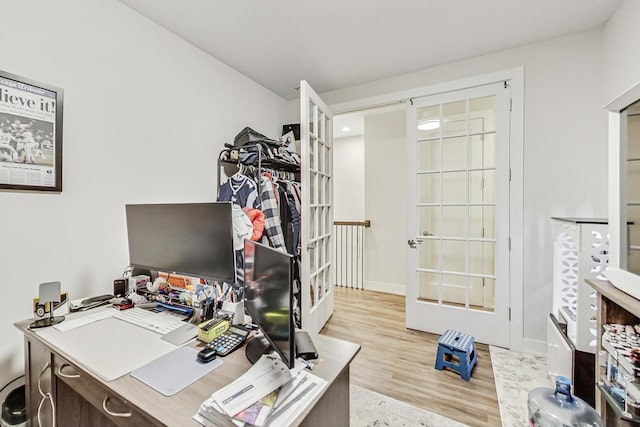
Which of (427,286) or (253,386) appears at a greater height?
(253,386)

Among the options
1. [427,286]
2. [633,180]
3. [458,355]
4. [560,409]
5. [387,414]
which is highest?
[633,180]

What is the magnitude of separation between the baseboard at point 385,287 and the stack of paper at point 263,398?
327cm

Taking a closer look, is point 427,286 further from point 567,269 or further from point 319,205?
point 319,205

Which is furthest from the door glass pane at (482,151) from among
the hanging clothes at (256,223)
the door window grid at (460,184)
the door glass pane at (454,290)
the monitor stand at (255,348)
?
the monitor stand at (255,348)

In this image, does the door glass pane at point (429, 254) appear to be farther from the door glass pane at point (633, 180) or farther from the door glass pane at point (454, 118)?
the door glass pane at point (633, 180)

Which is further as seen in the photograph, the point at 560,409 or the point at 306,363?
the point at 560,409

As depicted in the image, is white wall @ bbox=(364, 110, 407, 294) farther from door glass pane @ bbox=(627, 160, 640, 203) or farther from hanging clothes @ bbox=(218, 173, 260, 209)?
door glass pane @ bbox=(627, 160, 640, 203)

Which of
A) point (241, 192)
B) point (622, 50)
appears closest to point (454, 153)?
point (622, 50)

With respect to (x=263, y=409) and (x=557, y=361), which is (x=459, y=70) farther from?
(x=263, y=409)

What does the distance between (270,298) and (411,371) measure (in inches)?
64.1

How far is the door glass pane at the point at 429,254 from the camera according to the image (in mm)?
2657

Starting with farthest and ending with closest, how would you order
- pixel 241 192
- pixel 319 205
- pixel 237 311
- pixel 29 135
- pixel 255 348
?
pixel 319 205 → pixel 241 192 → pixel 29 135 → pixel 237 311 → pixel 255 348

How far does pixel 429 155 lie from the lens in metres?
2.67

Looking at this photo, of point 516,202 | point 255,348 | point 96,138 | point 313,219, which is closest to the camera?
point 255,348
